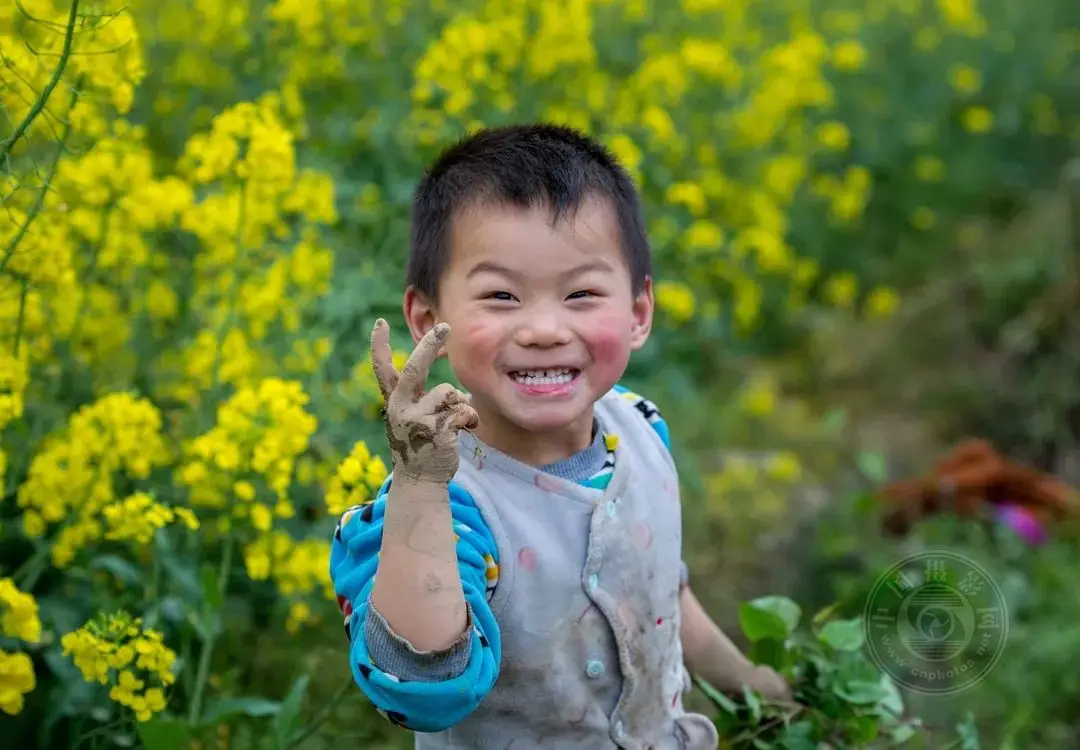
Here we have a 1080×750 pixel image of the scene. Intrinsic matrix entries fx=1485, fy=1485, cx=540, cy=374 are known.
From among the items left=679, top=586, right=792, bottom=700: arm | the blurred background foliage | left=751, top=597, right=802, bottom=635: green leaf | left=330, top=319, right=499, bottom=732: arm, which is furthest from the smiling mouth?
left=751, top=597, right=802, bottom=635: green leaf

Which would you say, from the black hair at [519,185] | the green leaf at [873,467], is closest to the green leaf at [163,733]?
the black hair at [519,185]

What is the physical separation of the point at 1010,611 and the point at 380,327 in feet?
7.80

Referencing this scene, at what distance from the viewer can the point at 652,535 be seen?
1.90 meters

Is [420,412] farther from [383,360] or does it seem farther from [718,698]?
[718,698]

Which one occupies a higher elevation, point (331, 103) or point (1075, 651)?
point (331, 103)

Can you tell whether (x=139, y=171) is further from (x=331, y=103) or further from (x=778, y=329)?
(x=778, y=329)

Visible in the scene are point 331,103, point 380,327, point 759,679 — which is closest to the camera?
point 380,327

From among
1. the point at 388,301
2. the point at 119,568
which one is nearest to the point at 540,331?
the point at 119,568

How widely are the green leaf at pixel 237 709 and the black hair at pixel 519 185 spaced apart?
760 mm

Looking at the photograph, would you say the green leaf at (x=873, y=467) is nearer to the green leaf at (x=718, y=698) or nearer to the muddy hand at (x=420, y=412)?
the green leaf at (x=718, y=698)

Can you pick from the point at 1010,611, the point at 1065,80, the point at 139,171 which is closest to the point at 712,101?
the point at 1010,611

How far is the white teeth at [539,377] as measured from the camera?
1771 millimetres

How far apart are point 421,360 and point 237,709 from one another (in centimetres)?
94

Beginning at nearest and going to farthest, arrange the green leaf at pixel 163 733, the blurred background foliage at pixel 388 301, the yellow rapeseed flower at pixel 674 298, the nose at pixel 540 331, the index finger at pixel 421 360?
1. the index finger at pixel 421 360
2. the nose at pixel 540 331
3. the green leaf at pixel 163 733
4. the blurred background foliage at pixel 388 301
5. the yellow rapeseed flower at pixel 674 298
